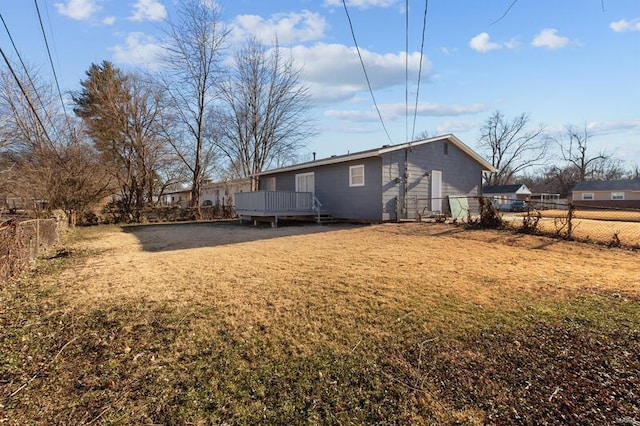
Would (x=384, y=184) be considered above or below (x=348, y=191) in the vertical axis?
above

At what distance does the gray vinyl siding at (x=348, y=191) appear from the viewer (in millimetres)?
12750

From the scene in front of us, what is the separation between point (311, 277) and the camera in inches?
201

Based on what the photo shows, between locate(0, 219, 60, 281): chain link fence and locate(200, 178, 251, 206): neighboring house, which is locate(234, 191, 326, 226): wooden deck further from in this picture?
locate(200, 178, 251, 206): neighboring house

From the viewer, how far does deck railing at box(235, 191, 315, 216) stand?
45.6 feet

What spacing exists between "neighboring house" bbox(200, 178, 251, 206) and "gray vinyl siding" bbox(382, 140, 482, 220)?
18049 mm

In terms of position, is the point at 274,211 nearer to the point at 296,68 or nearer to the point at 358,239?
the point at 358,239

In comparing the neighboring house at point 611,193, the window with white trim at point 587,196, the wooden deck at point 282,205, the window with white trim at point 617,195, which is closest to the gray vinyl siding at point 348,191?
the wooden deck at point 282,205

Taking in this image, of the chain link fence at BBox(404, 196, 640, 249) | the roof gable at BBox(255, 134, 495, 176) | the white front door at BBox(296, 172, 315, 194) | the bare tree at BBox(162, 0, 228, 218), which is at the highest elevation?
the bare tree at BBox(162, 0, 228, 218)

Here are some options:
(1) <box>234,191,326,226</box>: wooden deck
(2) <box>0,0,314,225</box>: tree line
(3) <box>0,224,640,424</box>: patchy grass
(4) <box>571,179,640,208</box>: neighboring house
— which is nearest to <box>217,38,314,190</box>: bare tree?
(2) <box>0,0,314,225</box>: tree line

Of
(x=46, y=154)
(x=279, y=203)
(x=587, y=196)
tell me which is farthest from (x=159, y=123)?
(x=587, y=196)

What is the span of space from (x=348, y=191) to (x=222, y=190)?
25.4 metres

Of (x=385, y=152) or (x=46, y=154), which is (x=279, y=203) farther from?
(x=46, y=154)

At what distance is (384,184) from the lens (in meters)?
12.6

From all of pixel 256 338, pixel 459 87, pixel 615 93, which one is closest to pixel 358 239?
pixel 459 87
